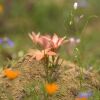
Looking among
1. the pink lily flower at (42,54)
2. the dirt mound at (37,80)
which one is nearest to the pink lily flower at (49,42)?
the pink lily flower at (42,54)

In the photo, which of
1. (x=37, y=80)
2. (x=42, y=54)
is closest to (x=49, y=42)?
(x=42, y=54)

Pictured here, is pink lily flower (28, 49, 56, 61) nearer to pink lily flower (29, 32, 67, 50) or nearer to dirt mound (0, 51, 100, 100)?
pink lily flower (29, 32, 67, 50)

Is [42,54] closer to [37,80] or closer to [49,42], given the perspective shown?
[49,42]

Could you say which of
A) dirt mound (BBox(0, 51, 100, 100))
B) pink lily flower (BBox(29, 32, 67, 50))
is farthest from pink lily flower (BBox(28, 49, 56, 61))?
dirt mound (BBox(0, 51, 100, 100))

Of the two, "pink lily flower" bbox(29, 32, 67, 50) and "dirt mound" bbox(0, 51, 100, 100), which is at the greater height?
"pink lily flower" bbox(29, 32, 67, 50)

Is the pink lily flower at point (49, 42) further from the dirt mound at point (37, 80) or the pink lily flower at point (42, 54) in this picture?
the dirt mound at point (37, 80)

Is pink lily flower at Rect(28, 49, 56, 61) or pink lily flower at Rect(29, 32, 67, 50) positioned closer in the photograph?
pink lily flower at Rect(28, 49, 56, 61)

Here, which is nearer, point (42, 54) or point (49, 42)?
point (42, 54)

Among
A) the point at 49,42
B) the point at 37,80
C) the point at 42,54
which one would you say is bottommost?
the point at 37,80
